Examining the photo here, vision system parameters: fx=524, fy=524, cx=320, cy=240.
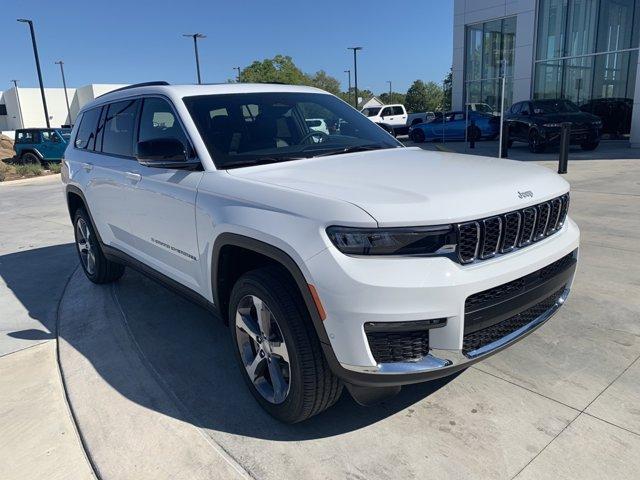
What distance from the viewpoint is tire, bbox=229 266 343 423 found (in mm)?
2463

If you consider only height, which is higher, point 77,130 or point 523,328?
point 77,130

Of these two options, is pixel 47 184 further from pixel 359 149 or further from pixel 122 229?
pixel 359 149

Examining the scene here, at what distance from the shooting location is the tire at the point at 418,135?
23.9 meters

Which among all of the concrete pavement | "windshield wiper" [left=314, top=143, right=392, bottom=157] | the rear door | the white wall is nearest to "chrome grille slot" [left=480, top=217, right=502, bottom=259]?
the concrete pavement

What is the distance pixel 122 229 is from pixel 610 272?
434 centimetres

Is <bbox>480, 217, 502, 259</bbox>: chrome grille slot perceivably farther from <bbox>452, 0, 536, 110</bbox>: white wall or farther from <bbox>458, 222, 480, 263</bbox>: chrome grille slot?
<bbox>452, 0, 536, 110</bbox>: white wall

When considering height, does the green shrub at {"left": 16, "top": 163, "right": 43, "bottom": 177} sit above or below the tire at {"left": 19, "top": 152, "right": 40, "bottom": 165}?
below

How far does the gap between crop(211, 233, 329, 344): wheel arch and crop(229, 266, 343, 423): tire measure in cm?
9

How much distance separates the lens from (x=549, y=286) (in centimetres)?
271

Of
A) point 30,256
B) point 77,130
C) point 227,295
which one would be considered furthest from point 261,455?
point 30,256

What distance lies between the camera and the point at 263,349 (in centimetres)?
280

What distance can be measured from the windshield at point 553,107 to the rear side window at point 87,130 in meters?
13.8

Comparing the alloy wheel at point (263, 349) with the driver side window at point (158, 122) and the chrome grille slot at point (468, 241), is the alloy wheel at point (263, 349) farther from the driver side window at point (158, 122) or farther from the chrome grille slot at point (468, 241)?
the driver side window at point (158, 122)

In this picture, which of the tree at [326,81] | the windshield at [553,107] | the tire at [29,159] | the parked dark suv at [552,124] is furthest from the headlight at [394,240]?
the tree at [326,81]
